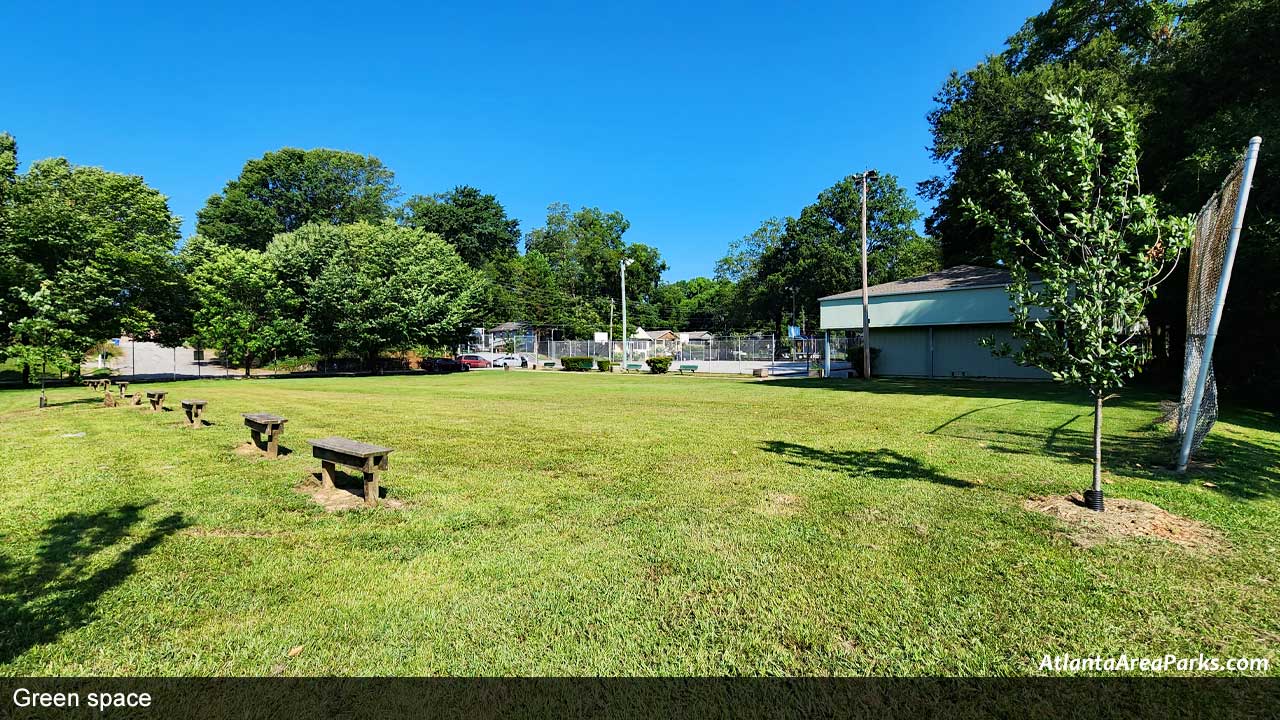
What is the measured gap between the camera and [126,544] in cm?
430

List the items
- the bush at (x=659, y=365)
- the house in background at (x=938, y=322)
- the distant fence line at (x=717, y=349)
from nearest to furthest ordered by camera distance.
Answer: the house in background at (x=938, y=322) → the bush at (x=659, y=365) → the distant fence line at (x=717, y=349)

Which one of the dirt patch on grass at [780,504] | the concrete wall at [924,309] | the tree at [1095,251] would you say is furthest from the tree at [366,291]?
the tree at [1095,251]

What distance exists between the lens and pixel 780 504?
538 centimetres

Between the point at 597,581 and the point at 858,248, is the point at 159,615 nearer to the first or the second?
the point at 597,581

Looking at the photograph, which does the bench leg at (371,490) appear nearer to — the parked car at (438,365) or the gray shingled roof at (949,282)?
the gray shingled roof at (949,282)

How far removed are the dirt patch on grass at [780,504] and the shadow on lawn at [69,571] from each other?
4.92 metres

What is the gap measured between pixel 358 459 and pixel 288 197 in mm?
68715

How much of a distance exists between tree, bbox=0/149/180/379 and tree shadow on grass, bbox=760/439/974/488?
82.2 ft

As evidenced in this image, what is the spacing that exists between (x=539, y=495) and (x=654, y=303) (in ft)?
284

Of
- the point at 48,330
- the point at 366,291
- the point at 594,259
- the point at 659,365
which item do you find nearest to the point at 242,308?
the point at 366,291

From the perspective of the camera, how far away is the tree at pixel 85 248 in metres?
20.2

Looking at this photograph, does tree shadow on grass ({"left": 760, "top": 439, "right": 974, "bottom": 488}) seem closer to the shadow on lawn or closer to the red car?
the shadow on lawn

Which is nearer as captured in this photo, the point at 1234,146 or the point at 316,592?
the point at 316,592

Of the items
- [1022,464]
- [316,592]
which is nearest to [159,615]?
[316,592]
